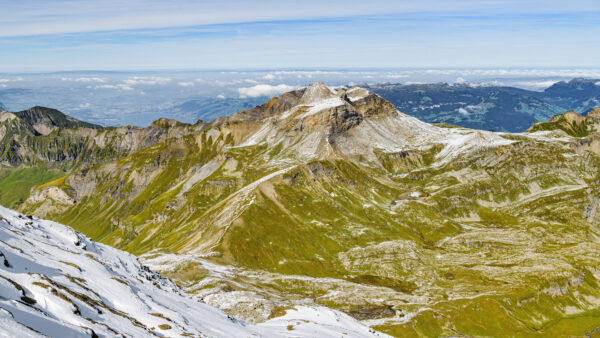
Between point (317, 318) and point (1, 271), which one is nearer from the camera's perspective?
point (1, 271)

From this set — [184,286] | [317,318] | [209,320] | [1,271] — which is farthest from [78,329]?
[184,286]

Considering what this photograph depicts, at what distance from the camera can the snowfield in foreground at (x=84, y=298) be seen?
3719 cm

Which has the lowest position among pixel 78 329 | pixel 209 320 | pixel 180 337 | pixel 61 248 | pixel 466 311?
pixel 466 311

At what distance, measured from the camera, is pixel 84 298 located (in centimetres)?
4850

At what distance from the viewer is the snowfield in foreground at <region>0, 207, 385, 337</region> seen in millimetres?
37188

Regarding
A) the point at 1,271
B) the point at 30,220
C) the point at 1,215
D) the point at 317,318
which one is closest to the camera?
the point at 1,271

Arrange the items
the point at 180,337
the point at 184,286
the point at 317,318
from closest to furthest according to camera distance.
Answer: the point at 180,337 < the point at 317,318 < the point at 184,286

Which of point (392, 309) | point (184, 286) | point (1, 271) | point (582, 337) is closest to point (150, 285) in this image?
point (1, 271)

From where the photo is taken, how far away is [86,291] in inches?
2068

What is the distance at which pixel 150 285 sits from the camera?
81125 millimetres

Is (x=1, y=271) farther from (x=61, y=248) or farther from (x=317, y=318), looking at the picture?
(x=317, y=318)

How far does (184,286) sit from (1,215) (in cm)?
11382

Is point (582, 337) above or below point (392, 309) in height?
below

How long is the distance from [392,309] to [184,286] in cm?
10355
